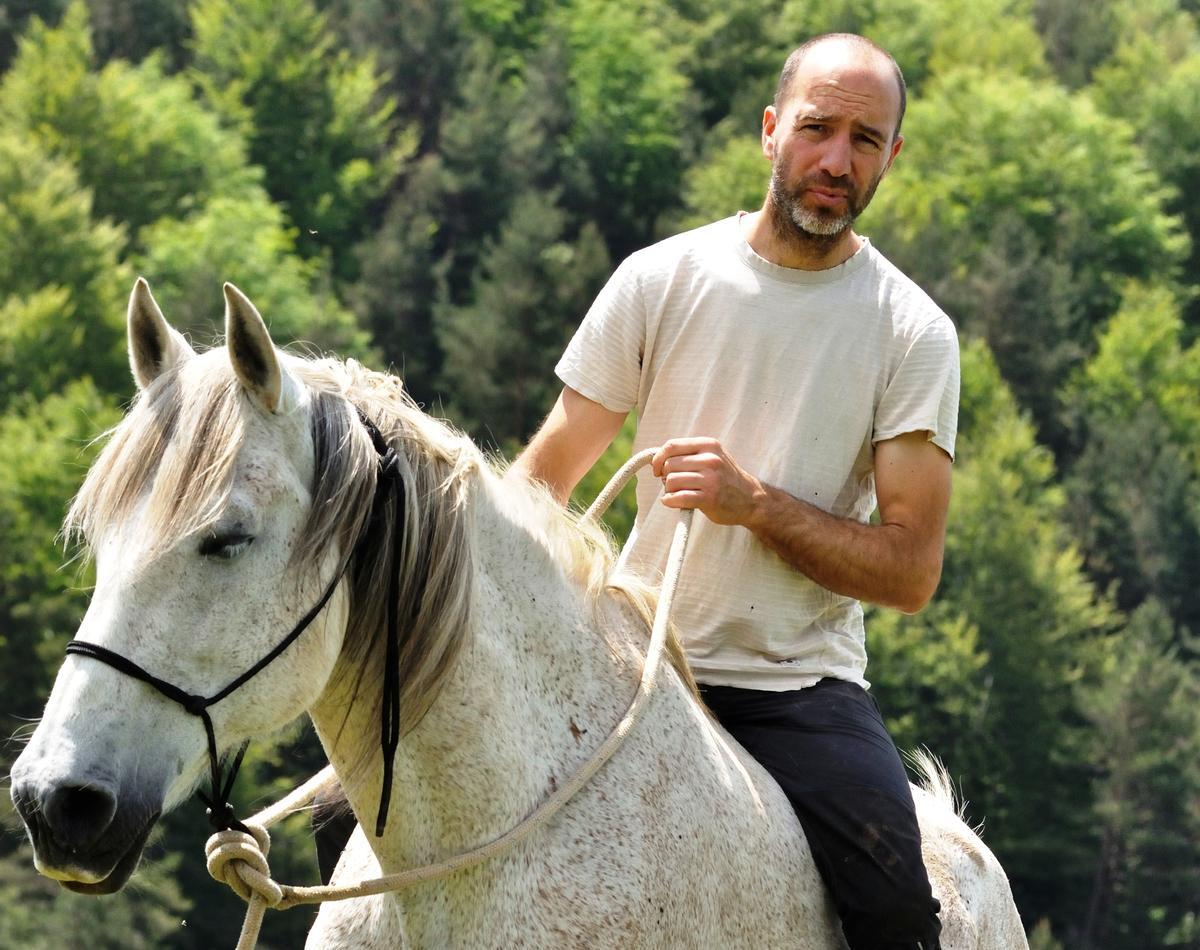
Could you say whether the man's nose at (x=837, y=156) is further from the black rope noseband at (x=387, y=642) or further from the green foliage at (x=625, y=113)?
the green foliage at (x=625, y=113)

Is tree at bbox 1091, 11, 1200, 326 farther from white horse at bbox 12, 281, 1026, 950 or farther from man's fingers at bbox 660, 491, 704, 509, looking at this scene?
white horse at bbox 12, 281, 1026, 950

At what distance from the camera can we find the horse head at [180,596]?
3.97 m

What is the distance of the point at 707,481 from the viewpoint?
5168 mm

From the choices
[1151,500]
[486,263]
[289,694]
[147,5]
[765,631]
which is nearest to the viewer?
[289,694]

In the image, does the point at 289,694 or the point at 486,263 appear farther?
the point at 486,263

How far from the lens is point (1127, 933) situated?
78.2 m

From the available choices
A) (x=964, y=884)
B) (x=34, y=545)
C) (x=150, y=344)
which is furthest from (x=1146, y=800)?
(x=150, y=344)

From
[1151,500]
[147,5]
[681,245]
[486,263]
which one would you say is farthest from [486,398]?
[681,245]

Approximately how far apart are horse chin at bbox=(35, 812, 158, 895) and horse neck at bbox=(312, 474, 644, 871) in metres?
0.64

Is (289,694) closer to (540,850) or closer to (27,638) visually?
(540,850)

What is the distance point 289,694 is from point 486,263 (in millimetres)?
98030

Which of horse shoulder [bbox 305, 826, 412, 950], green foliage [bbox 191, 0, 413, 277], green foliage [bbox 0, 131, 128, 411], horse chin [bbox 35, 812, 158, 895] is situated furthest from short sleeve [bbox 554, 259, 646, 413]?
green foliage [bbox 191, 0, 413, 277]

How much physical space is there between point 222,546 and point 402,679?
60 centimetres

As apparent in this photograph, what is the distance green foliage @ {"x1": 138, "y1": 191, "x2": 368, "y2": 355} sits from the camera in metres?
79.6
